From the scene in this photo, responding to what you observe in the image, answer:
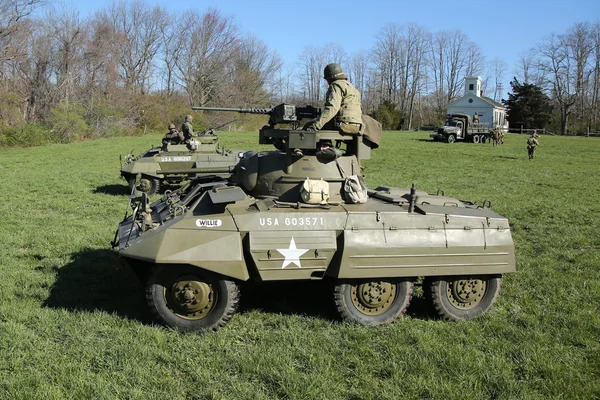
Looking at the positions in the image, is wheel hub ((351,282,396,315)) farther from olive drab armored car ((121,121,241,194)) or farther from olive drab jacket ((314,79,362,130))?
olive drab armored car ((121,121,241,194))

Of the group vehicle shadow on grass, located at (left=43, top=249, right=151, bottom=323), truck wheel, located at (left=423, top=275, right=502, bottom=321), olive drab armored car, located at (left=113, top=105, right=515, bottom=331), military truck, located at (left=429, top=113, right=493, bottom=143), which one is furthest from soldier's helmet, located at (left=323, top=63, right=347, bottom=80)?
military truck, located at (left=429, top=113, right=493, bottom=143)

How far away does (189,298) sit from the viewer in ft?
18.1

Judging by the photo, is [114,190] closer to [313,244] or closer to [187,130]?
[187,130]

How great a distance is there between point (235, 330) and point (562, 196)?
12.8m

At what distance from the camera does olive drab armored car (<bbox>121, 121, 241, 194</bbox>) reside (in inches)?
572

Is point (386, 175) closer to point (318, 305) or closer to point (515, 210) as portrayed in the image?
point (515, 210)

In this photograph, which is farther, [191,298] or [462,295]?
[462,295]

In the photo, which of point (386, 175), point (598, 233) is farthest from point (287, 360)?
point (386, 175)

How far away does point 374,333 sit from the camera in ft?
18.7

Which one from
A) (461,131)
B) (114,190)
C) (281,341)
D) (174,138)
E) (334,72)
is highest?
(461,131)

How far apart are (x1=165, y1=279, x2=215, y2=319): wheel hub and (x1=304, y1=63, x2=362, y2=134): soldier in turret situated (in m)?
2.13

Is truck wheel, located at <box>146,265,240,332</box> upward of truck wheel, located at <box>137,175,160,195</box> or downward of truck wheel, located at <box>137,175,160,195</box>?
downward

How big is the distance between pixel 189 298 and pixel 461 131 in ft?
117

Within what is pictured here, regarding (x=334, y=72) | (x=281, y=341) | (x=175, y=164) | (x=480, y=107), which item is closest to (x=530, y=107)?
(x=480, y=107)
